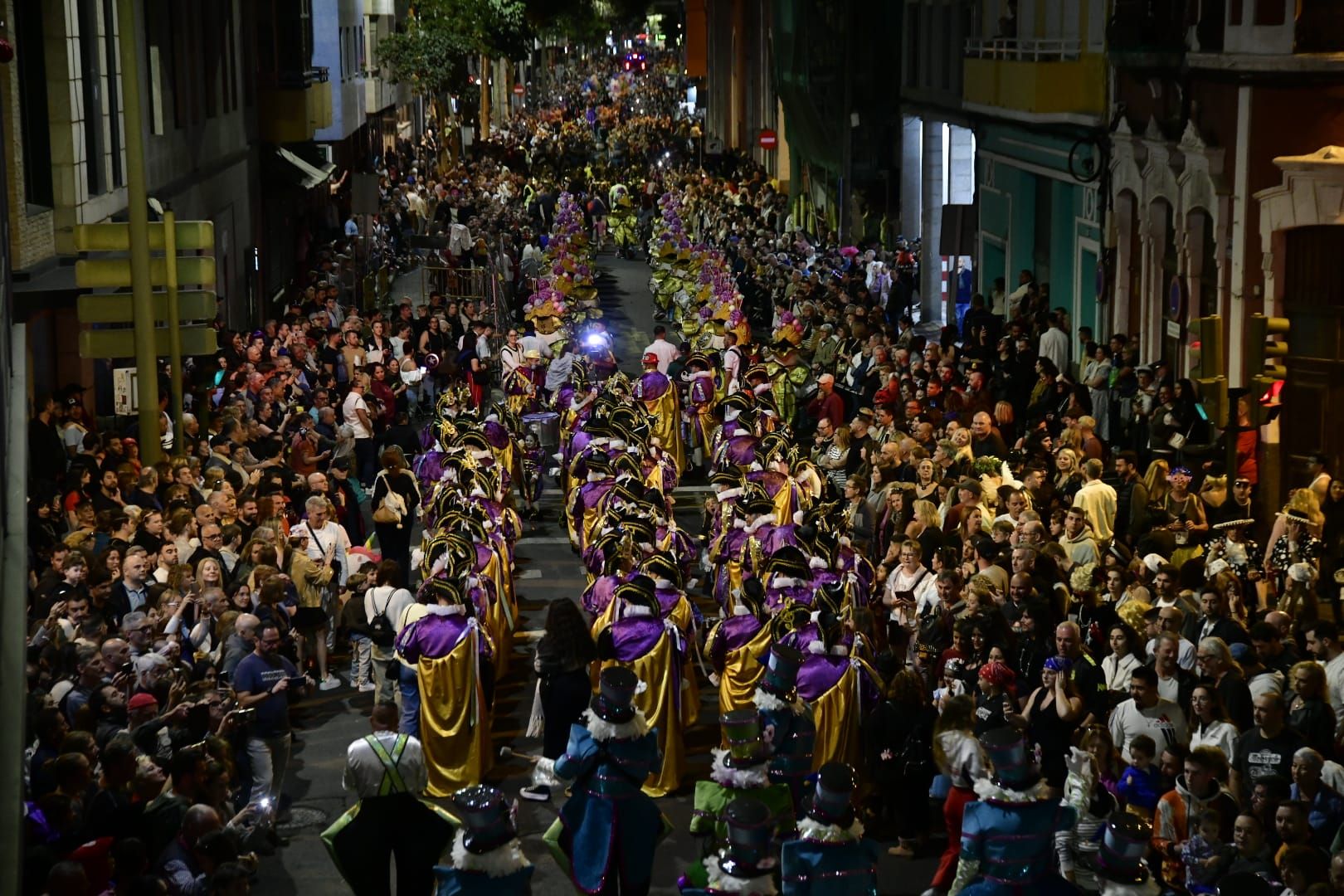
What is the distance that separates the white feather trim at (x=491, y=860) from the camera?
9.92 meters

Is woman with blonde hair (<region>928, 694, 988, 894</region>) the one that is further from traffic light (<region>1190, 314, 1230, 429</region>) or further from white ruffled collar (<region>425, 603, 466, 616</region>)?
white ruffled collar (<region>425, 603, 466, 616</region>)

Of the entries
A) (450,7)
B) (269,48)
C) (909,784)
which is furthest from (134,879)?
(450,7)

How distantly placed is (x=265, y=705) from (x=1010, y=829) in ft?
17.1

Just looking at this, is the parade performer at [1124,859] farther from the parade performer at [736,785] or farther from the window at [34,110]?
the window at [34,110]

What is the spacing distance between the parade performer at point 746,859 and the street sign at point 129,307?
29.8 feet

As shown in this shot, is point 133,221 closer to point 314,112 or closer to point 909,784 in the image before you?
point 909,784

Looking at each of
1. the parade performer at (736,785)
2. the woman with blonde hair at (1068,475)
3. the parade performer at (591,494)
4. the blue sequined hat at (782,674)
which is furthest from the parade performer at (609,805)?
the parade performer at (591,494)

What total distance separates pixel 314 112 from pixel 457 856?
1273 inches

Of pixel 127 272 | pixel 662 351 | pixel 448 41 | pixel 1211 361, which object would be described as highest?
pixel 448 41

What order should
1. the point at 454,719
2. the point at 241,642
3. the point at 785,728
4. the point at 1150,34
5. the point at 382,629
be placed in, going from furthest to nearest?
the point at 1150,34, the point at 382,629, the point at 454,719, the point at 241,642, the point at 785,728

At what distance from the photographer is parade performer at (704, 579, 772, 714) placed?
14453 millimetres

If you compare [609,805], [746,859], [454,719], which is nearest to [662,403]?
[454,719]

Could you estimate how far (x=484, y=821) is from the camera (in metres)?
9.88

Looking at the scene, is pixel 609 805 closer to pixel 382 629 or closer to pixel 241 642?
pixel 241 642
